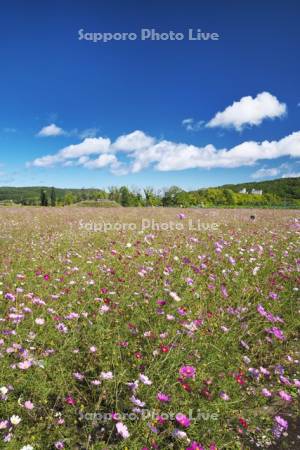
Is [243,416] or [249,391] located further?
[249,391]

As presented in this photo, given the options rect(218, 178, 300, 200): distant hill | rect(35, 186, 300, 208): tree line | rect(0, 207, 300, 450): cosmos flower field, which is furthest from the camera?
rect(218, 178, 300, 200): distant hill

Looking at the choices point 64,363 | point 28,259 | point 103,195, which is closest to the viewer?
point 64,363

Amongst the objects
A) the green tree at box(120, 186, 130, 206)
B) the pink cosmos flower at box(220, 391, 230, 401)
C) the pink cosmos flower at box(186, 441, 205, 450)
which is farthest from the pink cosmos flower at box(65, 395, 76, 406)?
the green tree at box(120, 186, 130, 206)

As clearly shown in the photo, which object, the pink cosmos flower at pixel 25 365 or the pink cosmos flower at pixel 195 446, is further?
the pink cosmos flower at pixel 25 365

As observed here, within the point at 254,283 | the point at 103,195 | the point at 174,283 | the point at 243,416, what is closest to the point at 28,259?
the point at 174,283

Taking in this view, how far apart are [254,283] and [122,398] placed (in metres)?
2.65

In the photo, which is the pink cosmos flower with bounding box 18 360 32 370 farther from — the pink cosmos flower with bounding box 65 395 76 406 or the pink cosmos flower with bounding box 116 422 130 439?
the pink cosmos flower with bounding box 116 422 130 439

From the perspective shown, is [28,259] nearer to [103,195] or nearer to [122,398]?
[122,398]

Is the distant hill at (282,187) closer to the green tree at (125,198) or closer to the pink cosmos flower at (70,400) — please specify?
the green tree at (125,198)

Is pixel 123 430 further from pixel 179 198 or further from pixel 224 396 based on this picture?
pixel 179 198

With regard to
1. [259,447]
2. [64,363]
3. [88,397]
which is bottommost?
[259,447]

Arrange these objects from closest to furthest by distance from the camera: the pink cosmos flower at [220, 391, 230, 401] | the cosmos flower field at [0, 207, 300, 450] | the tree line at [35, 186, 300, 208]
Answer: the cosmos flower field at [0, 207, 300, 450], the pink cosmos flower at [220, 391, 230, 401], the tree line at [35, 186, 300, 208]

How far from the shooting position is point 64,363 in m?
2.25

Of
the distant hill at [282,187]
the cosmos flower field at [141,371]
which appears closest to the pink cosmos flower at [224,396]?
the cosmos flower field at [141,371]
